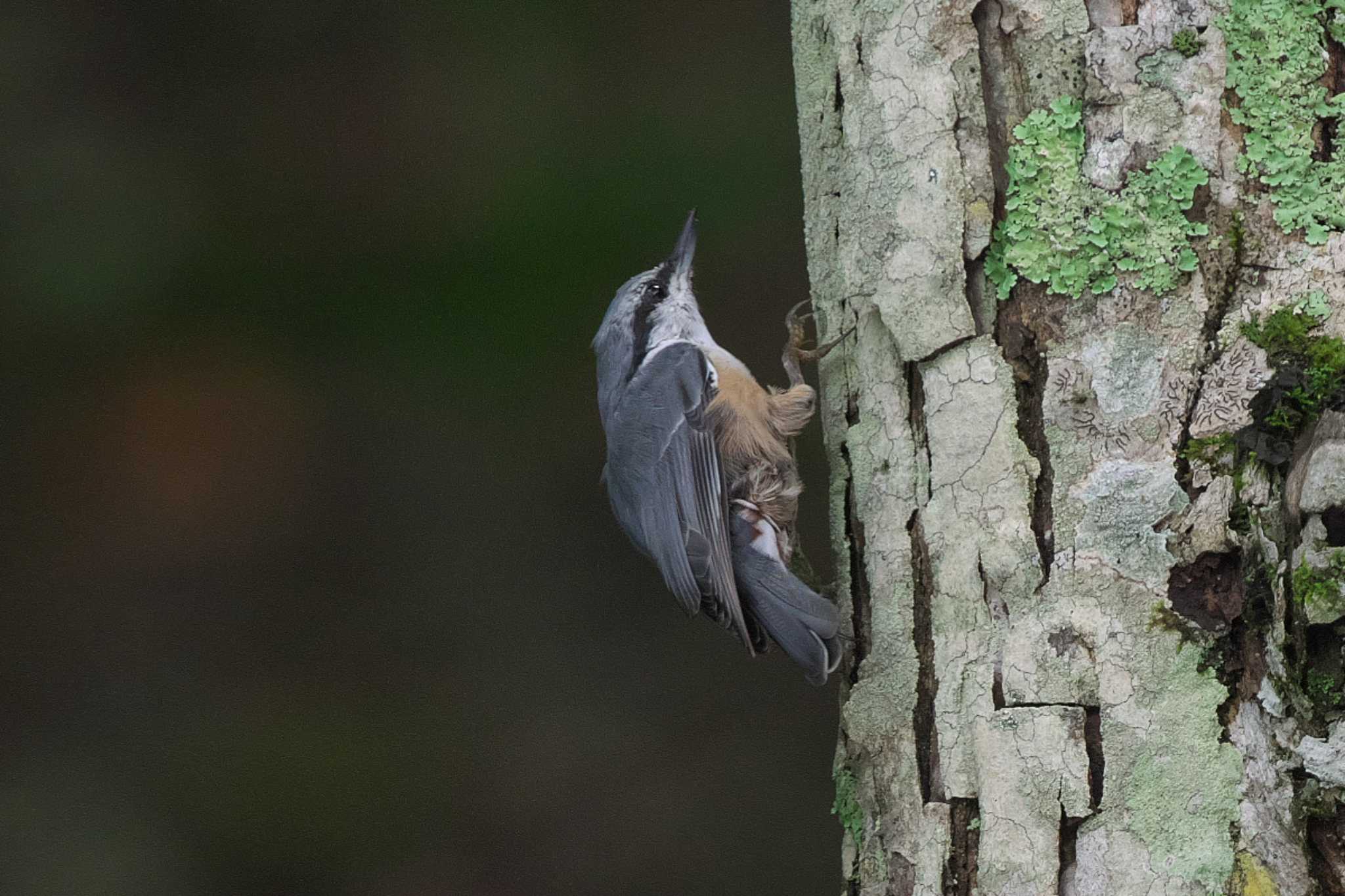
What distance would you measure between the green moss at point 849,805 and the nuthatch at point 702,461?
0.26 meters

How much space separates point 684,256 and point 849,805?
137cm

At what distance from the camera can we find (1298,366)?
1420mm

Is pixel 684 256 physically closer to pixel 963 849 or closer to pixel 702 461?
pixel 702 461

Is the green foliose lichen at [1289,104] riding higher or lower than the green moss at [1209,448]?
higher

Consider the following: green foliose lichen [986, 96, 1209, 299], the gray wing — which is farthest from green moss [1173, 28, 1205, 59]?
the gray wing

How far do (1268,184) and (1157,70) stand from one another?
17 centimetres

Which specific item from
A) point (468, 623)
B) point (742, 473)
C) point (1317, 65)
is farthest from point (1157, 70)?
point (468, 623)

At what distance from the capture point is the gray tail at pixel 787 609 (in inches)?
75.4

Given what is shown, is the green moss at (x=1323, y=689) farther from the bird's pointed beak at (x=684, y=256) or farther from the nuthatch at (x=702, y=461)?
the bird's pointed beak at (x=684, y=256)

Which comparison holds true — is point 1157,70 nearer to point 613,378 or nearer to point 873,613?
point 873,613

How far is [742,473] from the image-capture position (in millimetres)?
2445

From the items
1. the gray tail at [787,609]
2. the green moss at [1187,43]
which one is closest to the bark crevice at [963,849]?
the gray tail at [787,609]

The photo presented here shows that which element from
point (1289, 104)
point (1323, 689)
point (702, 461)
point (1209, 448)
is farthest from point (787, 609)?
point (1289, 104)

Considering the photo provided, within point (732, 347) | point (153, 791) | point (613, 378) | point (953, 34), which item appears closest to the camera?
point (953, 34)
